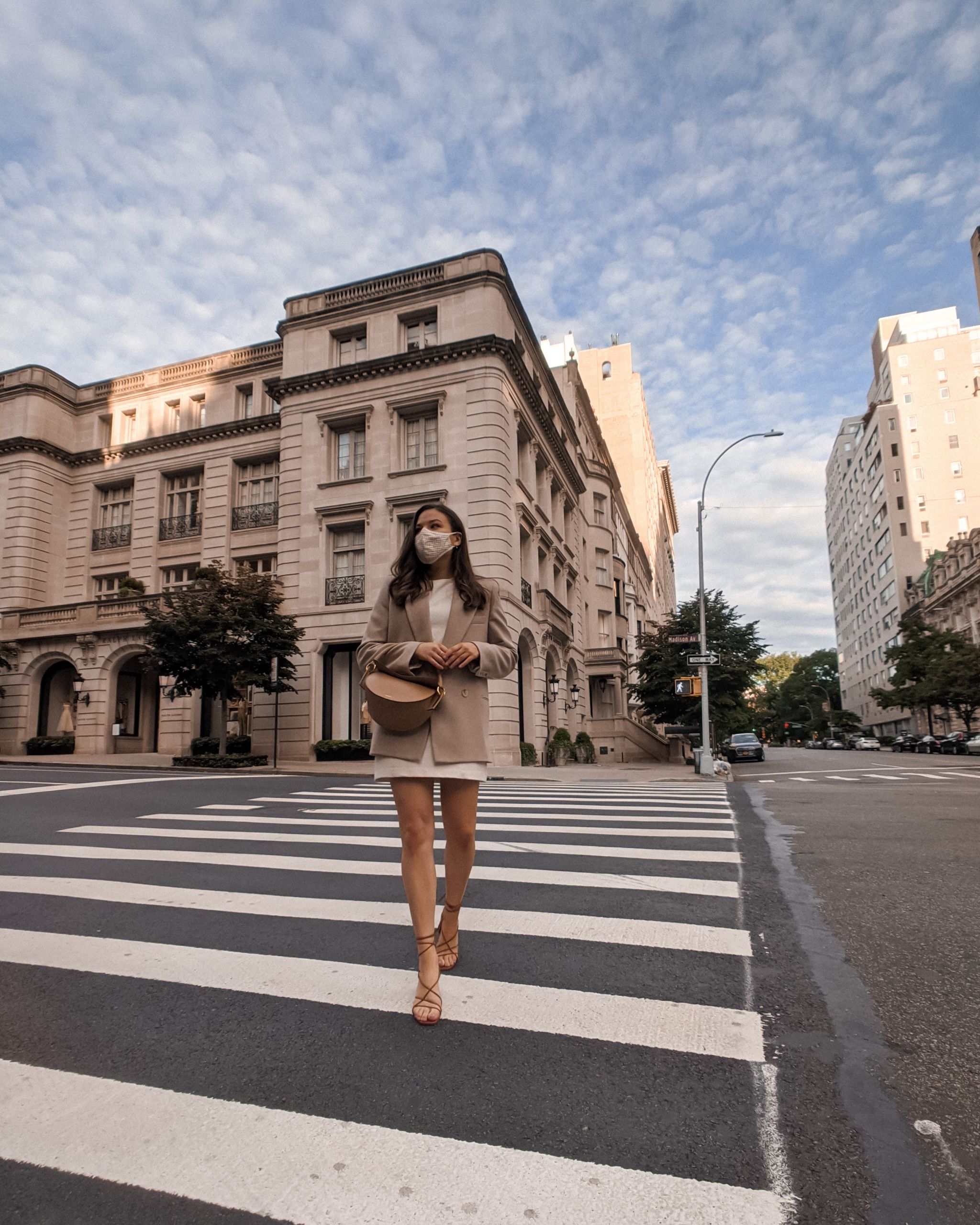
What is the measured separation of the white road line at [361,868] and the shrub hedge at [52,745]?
23.5 metres

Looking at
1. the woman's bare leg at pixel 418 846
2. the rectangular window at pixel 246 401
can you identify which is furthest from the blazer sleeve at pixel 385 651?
the rectangular window at pixel 246 401

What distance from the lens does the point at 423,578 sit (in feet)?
11.8

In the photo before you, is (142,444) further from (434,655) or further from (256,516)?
(434,655)

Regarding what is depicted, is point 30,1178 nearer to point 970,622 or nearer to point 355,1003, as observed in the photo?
point 355,1003

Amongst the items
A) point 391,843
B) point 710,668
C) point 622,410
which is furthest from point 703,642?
point 622,410

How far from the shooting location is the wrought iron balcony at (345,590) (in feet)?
86.2

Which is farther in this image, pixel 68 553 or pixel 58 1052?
pixel 68 553

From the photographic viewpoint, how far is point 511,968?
3492mm

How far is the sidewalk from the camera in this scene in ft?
63.7

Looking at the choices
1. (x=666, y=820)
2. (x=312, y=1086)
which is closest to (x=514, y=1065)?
(x=312, y=1086)

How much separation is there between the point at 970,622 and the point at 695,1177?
229ft

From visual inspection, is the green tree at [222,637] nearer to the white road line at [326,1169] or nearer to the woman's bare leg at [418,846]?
the woman's bare leg at [418,846]

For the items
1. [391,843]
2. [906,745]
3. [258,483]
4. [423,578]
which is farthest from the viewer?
[906,745]

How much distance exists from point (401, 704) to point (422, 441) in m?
25.0
